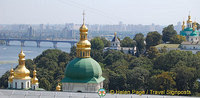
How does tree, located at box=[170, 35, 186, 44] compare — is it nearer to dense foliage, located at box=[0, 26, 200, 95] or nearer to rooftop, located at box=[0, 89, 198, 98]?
dense foliage, located at box=[0, 26, 200, 95]

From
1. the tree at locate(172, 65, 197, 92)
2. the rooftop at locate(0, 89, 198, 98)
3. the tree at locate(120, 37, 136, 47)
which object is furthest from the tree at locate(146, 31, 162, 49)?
the rooftop at locate(0, 89, 198, 98)

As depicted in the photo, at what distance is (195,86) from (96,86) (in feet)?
58.8

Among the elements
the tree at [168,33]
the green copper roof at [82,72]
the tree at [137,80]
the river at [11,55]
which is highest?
the tree at [168,33]

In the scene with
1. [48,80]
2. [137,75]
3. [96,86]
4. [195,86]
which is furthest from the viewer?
[48,80]

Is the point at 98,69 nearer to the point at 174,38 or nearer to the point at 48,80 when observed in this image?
the point at 48,80

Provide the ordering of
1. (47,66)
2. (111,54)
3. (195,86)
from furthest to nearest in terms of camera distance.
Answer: (111,54) < (47,66) < (195,86)

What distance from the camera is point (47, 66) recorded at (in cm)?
5722

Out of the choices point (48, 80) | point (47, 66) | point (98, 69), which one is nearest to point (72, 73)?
point (98, 69)

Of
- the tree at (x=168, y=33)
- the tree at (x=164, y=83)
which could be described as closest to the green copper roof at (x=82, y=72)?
the tree at (x=164, y=83)

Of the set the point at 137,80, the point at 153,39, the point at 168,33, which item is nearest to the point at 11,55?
the point at 153,39

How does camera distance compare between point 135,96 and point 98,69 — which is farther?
point 98,69

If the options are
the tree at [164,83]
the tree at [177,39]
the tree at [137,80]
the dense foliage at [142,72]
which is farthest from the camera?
the tree at [177,39]

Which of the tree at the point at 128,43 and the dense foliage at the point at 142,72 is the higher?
the tree at the point at 128,43

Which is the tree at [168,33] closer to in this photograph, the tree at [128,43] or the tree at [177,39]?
the tree at [177,39]
